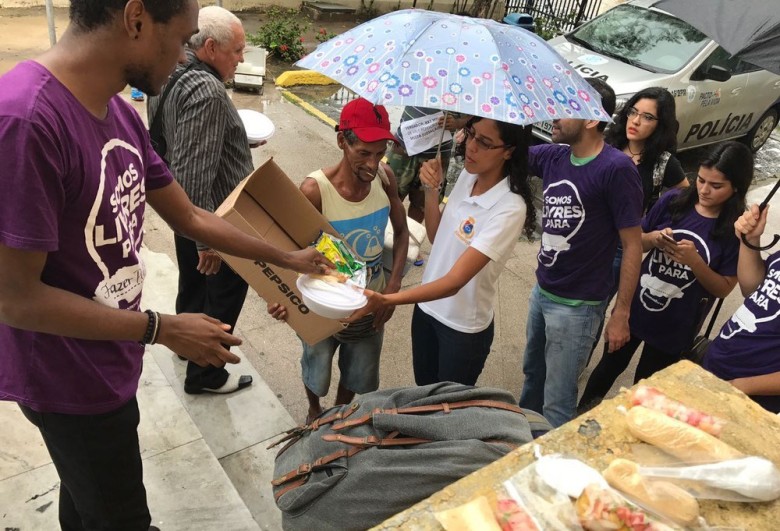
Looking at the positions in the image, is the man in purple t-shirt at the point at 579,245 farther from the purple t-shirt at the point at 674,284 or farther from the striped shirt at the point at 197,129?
the striped shirt at the point at 197,129

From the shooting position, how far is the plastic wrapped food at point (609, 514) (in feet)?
4.03

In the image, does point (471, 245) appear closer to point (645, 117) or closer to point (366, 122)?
point (366, 122)

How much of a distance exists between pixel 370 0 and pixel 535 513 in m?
13.2

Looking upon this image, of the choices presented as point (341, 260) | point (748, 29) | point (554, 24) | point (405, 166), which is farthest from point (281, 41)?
point (341, 260)

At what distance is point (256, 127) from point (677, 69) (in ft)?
18.3

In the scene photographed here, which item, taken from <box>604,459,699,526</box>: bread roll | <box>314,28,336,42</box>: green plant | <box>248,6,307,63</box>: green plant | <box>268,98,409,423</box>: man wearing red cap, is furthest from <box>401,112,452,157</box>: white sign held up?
<box>314,28,336,42</box>: green plant

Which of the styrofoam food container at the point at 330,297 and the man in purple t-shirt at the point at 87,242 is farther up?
the man in purple t-shirt at the point at 87,242

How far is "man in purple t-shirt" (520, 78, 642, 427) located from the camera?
8.96 ft

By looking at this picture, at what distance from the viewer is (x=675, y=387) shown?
1.68 m

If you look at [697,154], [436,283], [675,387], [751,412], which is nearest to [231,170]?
[436,283]

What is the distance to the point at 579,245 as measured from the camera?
288 centimetres

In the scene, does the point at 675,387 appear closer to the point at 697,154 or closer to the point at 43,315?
the point at 43,315

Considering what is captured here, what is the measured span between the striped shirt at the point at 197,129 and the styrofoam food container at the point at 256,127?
2.27 feet

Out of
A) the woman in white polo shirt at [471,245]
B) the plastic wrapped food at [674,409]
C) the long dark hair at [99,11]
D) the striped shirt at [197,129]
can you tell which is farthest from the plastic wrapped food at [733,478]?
the striped shirt at [197,129]
